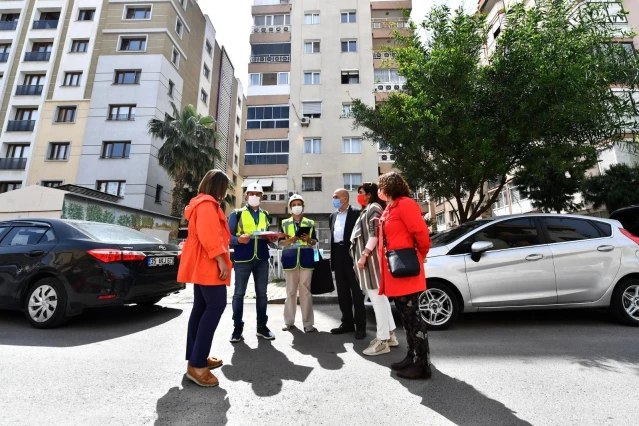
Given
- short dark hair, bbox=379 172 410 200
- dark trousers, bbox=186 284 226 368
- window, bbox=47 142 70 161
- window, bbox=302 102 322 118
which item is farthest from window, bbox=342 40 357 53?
dark trousers, bbox=186 284 226 368

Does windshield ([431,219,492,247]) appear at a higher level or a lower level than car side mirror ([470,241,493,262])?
higher

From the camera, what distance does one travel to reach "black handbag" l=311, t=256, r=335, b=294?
453 cm

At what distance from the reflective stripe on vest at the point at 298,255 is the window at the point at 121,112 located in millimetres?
24065

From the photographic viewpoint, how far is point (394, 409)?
7.65 ft

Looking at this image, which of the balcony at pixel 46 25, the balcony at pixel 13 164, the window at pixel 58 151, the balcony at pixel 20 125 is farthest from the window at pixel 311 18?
the balcony at pixel 13 164

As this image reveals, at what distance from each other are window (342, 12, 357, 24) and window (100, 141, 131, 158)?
62.0ft

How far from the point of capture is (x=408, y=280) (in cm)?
301

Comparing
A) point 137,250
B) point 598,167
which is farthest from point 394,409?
point 598,167

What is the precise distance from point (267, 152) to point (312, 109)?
465 cm

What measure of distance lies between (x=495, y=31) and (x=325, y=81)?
39.4 feet

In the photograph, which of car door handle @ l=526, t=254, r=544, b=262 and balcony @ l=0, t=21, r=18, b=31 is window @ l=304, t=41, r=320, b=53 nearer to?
balcony @ l=0, t=21, r=18, b=31

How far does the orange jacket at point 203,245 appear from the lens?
9.24ft

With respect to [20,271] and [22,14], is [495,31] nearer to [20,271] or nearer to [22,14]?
[20,271]

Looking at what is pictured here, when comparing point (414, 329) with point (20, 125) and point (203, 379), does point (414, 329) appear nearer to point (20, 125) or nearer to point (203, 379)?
point (203, 379)
